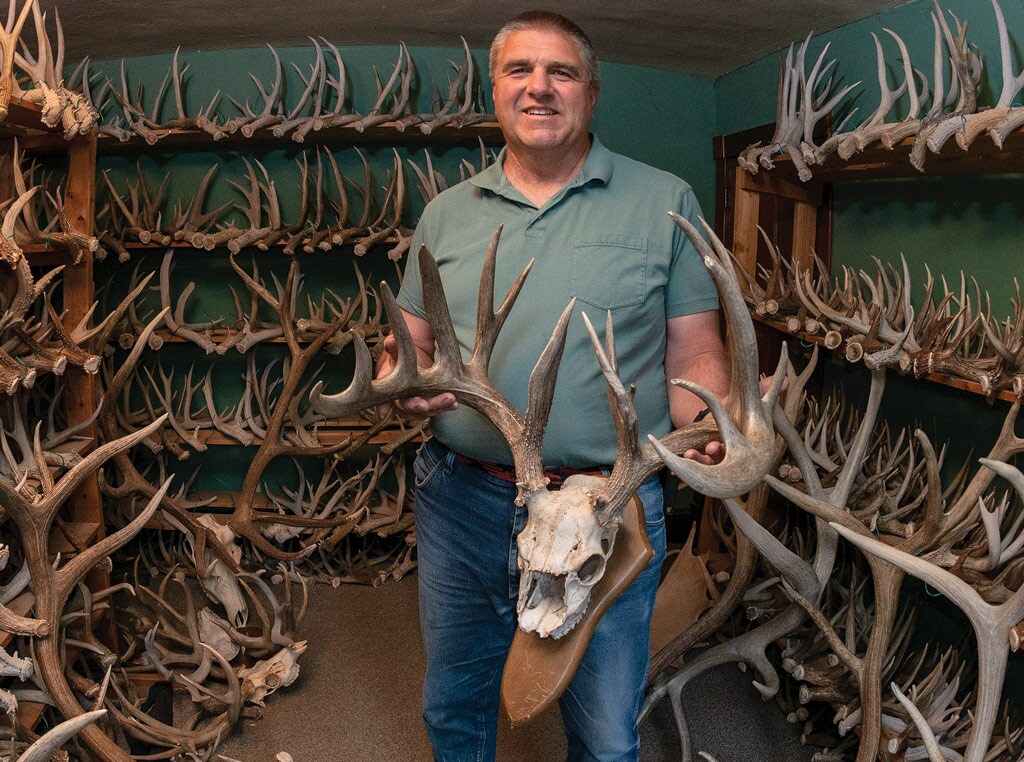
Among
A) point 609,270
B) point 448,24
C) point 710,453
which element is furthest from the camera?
point 448,24

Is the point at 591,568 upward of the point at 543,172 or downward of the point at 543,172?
downward

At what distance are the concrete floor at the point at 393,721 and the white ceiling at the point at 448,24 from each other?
2426 mm

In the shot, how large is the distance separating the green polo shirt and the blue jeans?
13 cm

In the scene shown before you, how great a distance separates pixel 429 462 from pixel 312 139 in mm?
2784

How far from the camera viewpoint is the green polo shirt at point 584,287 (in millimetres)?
1994

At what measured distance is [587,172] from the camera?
2072 mm

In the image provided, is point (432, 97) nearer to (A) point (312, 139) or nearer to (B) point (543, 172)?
(A) point (312, 139)

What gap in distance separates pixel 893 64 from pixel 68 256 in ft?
9.30

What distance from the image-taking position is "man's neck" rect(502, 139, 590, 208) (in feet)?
6.81

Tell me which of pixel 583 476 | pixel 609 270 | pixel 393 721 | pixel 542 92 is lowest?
pixel 393 721

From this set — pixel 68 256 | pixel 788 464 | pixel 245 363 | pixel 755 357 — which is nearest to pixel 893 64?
pixel 788 464

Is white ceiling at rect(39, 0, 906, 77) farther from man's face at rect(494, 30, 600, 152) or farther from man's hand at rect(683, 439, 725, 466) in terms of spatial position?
man's hand at rect(683, 439, 725, 466)

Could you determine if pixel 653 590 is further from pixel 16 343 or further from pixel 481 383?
pixel 16 343

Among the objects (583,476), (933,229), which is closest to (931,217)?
(933,229)
